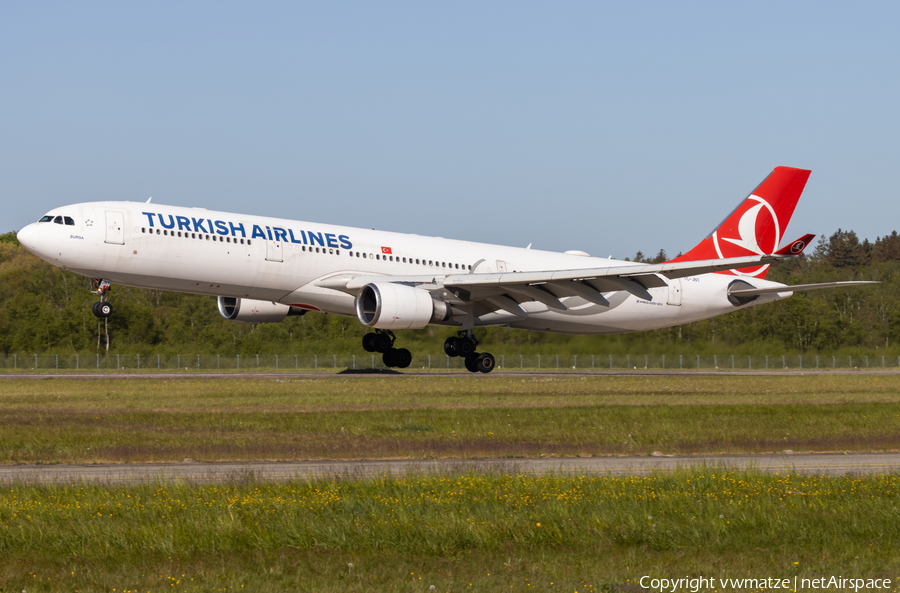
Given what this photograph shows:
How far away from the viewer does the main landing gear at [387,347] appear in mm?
45688

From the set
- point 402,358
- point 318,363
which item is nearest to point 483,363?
point 402,358

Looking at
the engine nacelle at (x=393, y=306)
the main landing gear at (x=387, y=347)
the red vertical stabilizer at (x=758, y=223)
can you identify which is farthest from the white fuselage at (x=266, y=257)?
the main landing gear at (x=387, y=347)

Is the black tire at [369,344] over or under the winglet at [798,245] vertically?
under

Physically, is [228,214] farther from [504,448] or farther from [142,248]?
[504,448]

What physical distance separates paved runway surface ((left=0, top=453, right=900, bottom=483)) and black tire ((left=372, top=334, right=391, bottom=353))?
26.7 meters

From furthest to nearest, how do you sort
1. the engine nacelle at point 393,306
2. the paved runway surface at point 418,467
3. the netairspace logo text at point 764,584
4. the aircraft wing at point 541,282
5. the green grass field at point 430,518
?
the aircraft wing at point 541,282 → the engine nacelle at point 393,306 → the paved runway surface at point 418,467 → the green grass field at point 430,518 → the netairspace logo text at point 764,584

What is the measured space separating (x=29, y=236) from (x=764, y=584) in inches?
1303

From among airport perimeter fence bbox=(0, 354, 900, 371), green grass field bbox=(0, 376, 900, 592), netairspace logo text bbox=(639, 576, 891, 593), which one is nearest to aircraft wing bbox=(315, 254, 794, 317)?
green grass field bbox=(0, 376, 900, 592)

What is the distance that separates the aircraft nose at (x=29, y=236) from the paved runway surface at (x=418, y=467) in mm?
20144

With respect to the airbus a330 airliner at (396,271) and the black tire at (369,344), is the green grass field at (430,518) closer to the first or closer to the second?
the airbus a330 airliner at (396,271)

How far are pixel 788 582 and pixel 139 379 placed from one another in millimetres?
40397

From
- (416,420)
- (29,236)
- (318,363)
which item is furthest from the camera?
(318,363)

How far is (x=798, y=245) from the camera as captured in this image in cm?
3722

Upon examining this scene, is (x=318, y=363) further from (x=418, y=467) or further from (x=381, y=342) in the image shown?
(x=418, y=467)
